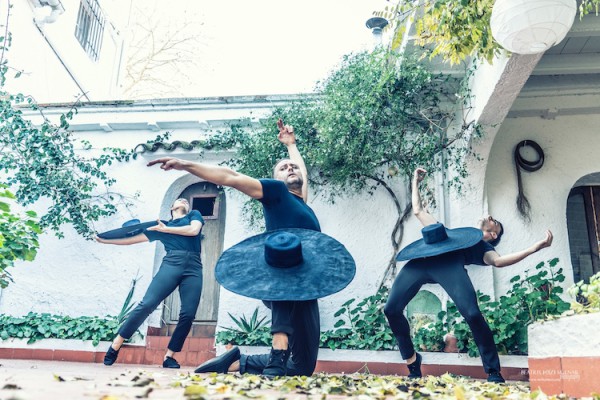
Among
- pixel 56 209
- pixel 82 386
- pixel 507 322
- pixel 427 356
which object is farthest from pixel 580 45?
pixel 56 209

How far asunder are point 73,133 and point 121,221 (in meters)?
1.75

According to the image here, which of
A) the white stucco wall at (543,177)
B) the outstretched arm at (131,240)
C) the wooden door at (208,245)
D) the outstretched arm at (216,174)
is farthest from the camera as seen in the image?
the wooden door at (208,245)

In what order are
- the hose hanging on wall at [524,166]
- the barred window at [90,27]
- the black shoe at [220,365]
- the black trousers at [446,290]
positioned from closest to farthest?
the black shoe at [220,365]
the black trousers at [446,290]
the hose hanging on wall at [524,166]
the barred window at [90,27]

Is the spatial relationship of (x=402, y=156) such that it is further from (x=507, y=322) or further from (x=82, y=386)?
(x=82, y=386)

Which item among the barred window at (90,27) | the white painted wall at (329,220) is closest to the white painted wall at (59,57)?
the barred window at (90,27)

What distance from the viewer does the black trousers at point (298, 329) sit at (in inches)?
A: 121

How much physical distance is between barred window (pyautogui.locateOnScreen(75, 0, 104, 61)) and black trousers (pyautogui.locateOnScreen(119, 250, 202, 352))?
7.95m

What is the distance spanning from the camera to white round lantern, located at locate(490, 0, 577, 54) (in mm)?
3404

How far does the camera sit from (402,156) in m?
6.19

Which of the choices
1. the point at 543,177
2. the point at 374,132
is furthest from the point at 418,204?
the point at 543,177

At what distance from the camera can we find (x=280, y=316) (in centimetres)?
308

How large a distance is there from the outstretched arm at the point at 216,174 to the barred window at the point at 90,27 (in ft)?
31.7

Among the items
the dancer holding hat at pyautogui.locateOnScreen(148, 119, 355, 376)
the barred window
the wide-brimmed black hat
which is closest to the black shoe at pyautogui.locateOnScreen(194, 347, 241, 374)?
the dancer holding hat at pyautogui.locateOnScreen(148, 119, 355, 376)

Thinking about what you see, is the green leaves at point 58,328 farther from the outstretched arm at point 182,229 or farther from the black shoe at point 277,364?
the black shoe at point 277,364
